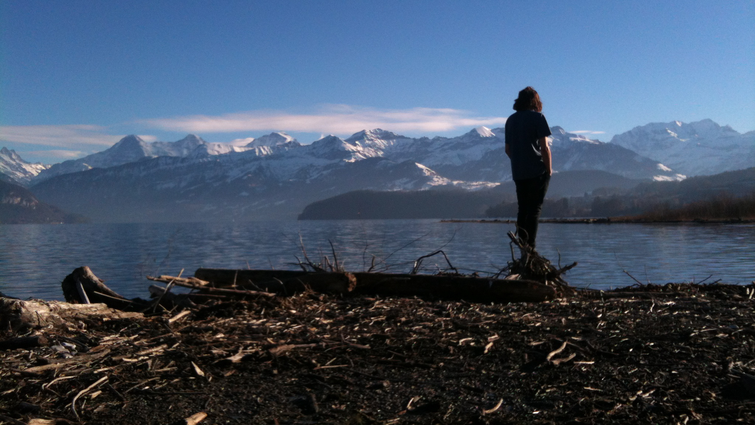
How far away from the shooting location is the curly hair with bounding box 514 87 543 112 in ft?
27.3

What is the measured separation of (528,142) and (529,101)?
75 centimetres

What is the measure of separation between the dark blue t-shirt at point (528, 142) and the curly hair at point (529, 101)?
16cm

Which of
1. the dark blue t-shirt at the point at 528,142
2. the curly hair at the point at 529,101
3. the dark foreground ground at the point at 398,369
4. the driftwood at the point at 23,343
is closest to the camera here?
the dark foreground ground at the point at 398,369

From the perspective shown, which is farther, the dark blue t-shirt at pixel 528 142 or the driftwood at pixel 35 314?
the dark blue t-shirt at pixel 528 142

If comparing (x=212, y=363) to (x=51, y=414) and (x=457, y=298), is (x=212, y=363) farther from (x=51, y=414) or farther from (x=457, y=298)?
(x=457, y=298)

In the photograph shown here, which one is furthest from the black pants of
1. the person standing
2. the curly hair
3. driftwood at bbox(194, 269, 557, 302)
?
driftwood at bbox(194, 269, 557, 302)

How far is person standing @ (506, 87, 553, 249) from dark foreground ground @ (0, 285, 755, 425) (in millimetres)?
2544

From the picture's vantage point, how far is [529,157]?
319 inches

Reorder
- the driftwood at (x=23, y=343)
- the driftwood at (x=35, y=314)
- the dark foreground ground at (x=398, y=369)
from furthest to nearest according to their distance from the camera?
1. the driftwood at (x=35, y=314)
2. the driftwood at (x=23, y=343)
3. the dark foreground ground at (x=398, y=369)

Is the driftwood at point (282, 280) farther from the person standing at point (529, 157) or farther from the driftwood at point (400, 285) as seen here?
the person standing at point (529, 157)

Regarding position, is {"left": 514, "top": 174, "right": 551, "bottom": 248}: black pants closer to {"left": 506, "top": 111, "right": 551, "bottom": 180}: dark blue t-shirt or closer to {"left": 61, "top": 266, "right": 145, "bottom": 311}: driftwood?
{"left": 506, "top": 111, "right": 551, "bottom": 180}: dark blue t-shirt

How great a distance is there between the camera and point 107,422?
3.20 meters

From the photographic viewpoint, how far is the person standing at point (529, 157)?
26.4 ft

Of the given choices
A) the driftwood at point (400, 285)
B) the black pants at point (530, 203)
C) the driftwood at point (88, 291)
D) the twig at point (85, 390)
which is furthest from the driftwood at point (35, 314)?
the black pants at point (530, 203)
